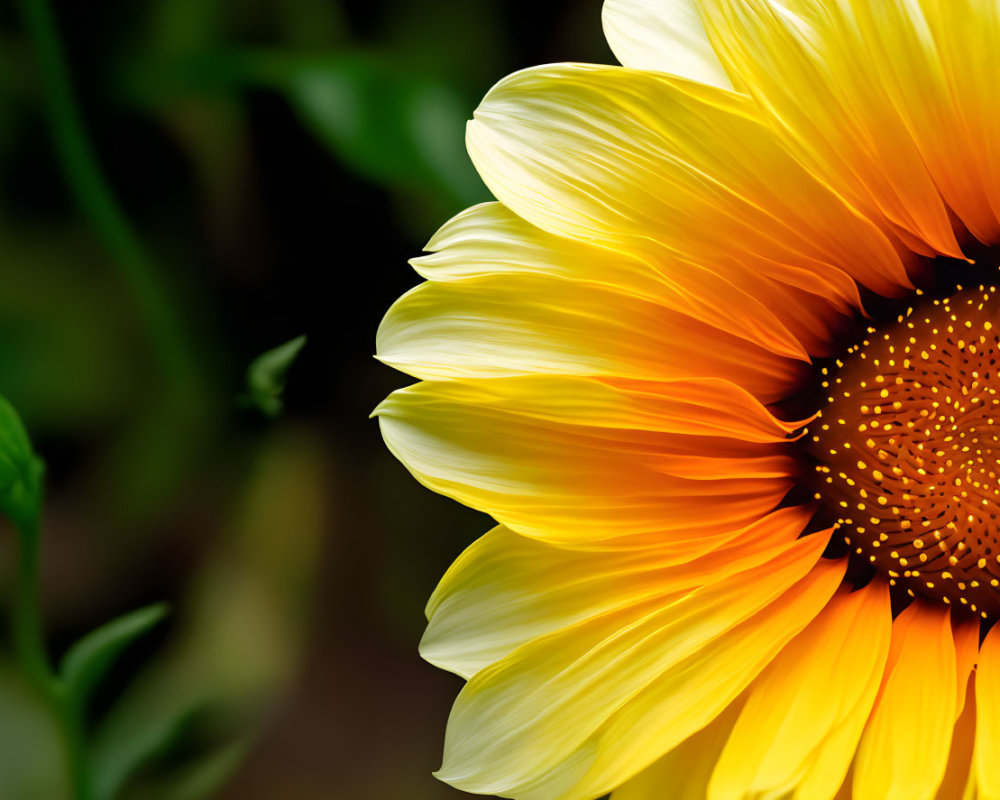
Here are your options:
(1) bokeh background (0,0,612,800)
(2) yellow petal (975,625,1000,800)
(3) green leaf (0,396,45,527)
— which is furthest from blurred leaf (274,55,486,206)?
(2) yellow petal (975,625,1000,800)

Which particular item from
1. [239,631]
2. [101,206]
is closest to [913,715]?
[239,631]

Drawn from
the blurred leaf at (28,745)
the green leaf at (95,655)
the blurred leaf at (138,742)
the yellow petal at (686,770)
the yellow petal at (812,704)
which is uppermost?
the green leaf at (95,655)

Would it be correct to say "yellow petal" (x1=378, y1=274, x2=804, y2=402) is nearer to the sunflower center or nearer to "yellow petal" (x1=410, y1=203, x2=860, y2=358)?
"yellow petal" (x1=410, y1=203, x2=860, y2=358)

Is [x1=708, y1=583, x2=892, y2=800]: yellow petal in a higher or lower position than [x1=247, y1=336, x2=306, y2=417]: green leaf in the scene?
lower

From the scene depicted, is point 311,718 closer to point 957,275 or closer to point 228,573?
point 228,573

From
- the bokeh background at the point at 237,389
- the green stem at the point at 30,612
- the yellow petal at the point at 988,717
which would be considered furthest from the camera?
the bokeh background at the point at 237,389

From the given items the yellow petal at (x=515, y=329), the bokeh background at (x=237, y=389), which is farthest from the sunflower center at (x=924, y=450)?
the bokeh background at (x=237, y=389)

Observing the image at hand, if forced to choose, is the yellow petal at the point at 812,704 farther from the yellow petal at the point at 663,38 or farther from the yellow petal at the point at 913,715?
the yellow petal at the point at 663,38
